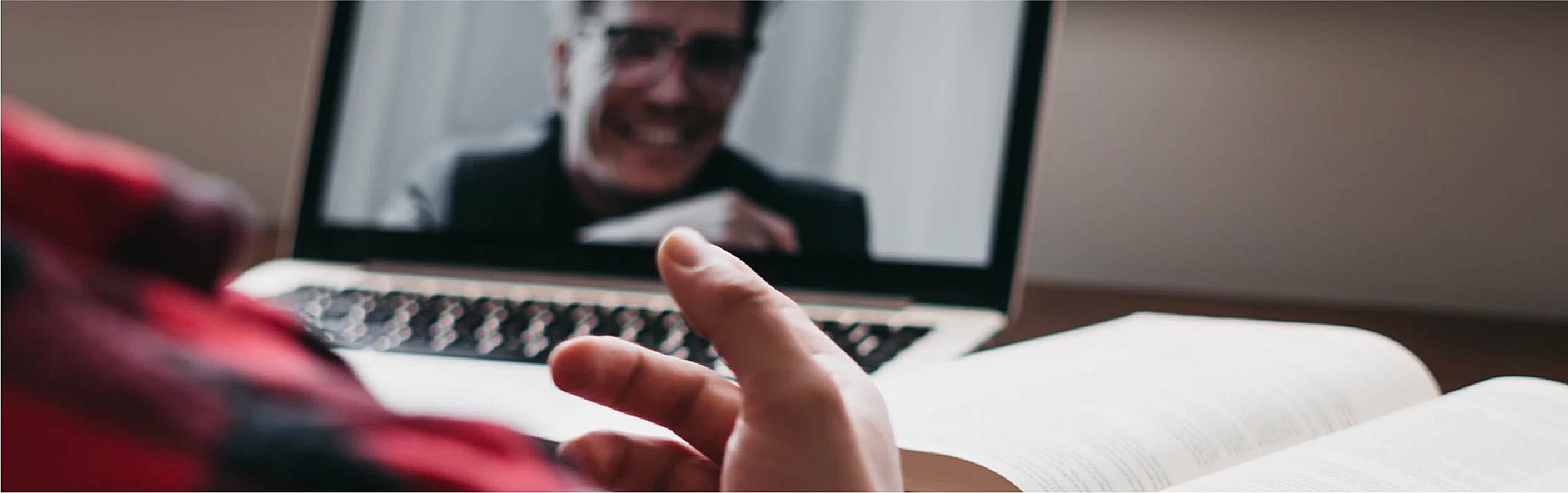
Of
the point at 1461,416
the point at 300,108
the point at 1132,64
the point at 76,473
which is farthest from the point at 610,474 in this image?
the point at 300,108

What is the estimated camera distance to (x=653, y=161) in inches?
26.8

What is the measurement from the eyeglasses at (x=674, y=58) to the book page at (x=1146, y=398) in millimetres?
275

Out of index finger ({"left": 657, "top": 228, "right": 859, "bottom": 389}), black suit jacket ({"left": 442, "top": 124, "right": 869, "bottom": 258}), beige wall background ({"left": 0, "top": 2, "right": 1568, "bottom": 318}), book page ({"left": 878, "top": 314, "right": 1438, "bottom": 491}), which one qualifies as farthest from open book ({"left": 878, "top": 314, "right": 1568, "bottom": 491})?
beige wall background ({"left": 0, "top": 2, "right": 1568, "bottom": 318})

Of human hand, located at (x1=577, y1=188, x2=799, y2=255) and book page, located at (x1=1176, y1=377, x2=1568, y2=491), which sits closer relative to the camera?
book page, located at (x1=1176, y1=377, x2=1568, y2=491)

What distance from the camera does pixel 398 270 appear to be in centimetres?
69

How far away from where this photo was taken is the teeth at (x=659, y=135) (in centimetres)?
68

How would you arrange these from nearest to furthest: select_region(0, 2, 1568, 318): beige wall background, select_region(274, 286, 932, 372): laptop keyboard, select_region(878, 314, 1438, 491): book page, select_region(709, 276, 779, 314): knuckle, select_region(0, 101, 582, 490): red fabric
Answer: select_region(0, 101, 582, 490): red fabric, select_region(709, 276, 779, 314): knuckle, select_region(878, 314, 1438, 491): book page, select_region(274, 286, 932, 372): laptop keyboard, select_region(0, 2, 1568, 318): beige wall background

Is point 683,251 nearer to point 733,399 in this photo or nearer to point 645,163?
point 733,399

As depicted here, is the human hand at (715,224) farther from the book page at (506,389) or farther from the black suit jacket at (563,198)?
the book page at (506,389)

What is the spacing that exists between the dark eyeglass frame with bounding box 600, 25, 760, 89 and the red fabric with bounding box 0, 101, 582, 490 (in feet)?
1.82

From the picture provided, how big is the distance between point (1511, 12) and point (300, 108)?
0.95m

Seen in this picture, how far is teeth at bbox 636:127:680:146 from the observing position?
0.68 meters

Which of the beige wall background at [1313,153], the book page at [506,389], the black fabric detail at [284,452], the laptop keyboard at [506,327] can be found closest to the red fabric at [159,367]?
the black fabric detail at [284,452]

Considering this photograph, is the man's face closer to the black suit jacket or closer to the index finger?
the black suit jacket
